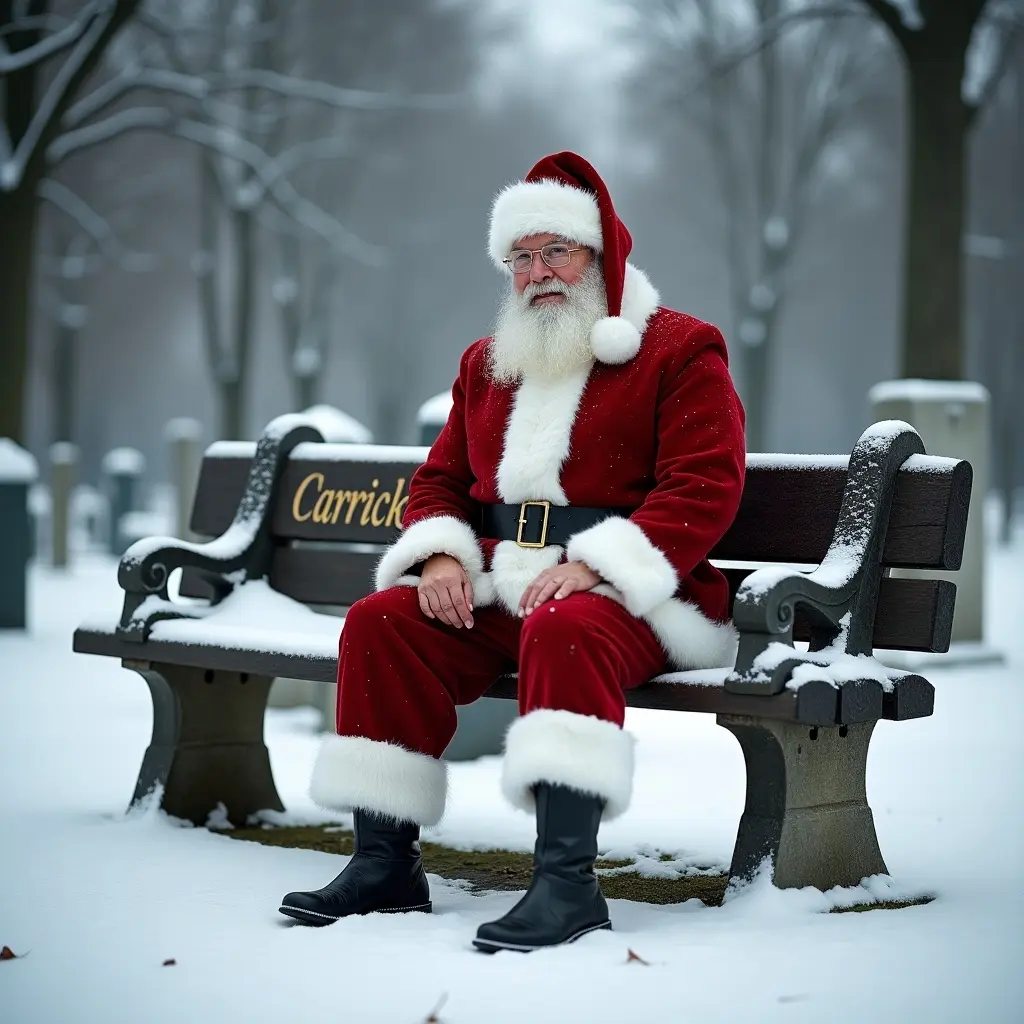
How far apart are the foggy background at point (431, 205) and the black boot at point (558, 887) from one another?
11.3 metres

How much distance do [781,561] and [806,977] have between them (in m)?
1.40

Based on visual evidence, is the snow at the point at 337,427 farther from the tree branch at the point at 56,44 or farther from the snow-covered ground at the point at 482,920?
the tree branch at the point at 56,44

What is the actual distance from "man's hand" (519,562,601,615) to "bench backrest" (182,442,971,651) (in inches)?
26.8

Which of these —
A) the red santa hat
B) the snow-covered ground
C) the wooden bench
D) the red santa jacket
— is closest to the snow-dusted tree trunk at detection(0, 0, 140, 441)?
the snow-covered ground

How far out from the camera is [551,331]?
4.16m

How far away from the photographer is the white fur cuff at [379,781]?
3.74 meters

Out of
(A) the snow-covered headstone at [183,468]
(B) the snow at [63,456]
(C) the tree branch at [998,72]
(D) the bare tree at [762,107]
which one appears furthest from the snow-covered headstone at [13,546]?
(D) the bare tree at [762,107]

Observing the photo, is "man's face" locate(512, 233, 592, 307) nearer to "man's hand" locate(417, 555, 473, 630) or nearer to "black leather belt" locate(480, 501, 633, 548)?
"black leather belt" locate(480, 501, 633, 548)

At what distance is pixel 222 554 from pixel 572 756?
211 centimetres

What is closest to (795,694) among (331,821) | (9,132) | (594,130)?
(331,821)

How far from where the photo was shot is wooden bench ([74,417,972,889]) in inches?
147

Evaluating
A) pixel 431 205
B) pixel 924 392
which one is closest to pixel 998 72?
pixel 924 392

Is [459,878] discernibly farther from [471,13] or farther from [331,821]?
[471,13]

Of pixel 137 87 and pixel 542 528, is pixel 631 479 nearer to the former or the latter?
pixel 542 528
